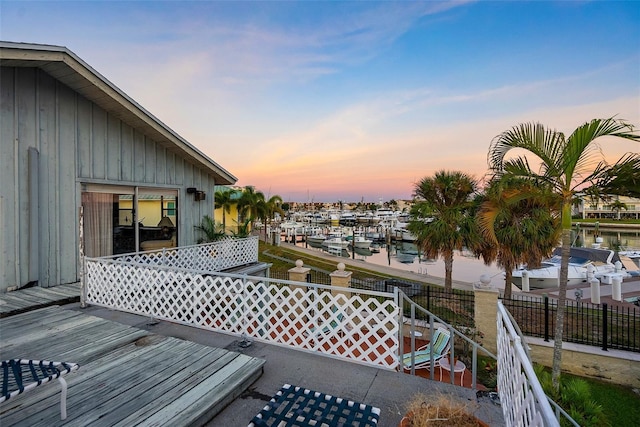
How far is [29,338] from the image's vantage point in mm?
4016

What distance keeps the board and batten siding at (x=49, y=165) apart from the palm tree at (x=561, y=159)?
8667 millimetres

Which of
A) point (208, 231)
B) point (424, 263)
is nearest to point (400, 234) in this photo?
point (424, 263)

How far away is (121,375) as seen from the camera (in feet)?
10.5

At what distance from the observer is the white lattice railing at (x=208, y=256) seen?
792cm

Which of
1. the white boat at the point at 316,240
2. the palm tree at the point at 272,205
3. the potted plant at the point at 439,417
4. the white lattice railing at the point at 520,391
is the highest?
the palm tree at the point at 272,205

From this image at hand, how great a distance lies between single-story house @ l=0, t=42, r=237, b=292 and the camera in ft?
19.4

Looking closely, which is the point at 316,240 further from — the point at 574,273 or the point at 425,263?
the point at 574,273

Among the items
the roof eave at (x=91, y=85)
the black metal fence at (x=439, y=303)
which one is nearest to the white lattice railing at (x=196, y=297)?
the black metal fence at (x=439, y=303)

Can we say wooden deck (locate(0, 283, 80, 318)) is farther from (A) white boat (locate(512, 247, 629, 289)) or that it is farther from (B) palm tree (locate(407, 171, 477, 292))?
(A) white boat (locate(512, 247, 629, 289))

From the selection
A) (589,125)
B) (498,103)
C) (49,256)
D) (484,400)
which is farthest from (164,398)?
(498,103)

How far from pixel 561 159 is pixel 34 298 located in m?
9.39

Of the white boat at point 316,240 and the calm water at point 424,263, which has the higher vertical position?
the white boat at point 316,240

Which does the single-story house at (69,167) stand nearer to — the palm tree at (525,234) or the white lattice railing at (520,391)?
→ the white lattice railing at (520,391)

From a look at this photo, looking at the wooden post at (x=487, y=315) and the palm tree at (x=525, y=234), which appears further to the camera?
the palm tree at (x=525, y=234)
